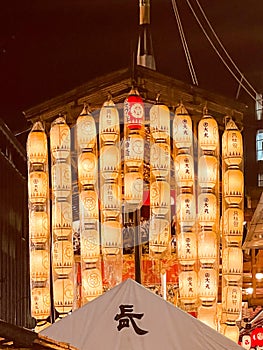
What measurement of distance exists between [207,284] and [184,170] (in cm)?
171

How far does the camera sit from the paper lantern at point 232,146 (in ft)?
36.5

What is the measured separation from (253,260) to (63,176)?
22.0 feet

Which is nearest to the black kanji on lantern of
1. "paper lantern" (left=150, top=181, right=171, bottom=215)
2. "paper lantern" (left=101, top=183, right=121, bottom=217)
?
"paper lantern" (left=101, top=183, right=121, bottom=217)

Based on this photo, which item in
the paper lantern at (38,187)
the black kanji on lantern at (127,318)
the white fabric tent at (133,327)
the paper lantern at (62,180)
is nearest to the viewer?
the white fabric tent at (133,327)

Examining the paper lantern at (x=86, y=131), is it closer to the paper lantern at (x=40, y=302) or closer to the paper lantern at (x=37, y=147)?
the paper lantern at (x=37, y=147)

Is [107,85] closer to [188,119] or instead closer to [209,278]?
[188,119]

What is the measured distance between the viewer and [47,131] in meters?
11.6

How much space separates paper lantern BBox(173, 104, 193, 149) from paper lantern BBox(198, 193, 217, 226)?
31.5 inches

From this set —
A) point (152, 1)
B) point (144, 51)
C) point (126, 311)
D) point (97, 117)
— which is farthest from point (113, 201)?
point (126, 311)

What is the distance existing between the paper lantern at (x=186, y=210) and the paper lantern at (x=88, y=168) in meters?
Result: 1.32

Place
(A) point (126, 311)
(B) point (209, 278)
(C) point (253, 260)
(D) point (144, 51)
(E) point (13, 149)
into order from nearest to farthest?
(A) point (126, 311)
(B) point (209, 278)
(D) point (144, 51)
(C) point (253, 260)
(E) point (13, 149)

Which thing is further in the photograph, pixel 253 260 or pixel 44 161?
pixel 253 260

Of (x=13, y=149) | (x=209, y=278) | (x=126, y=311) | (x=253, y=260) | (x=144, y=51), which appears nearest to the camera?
(x=126, y=311)

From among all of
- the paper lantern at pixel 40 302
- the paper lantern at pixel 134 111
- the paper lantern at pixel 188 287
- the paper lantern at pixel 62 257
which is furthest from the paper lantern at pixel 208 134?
the paper lantern at pixel 40 302
